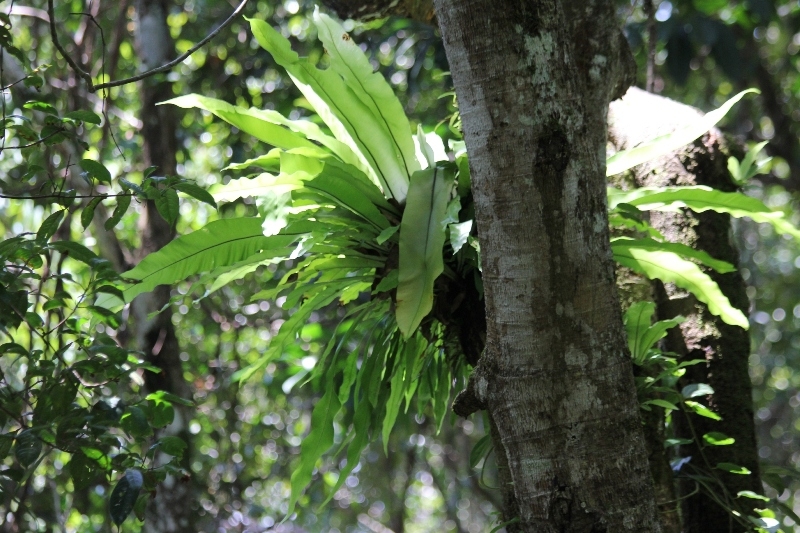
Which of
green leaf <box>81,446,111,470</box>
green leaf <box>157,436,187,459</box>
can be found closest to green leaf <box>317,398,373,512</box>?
green leaf <box>157,436,187,459</box>

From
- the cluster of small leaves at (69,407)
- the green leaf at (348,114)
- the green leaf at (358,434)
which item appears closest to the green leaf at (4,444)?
the cluster of small leaves at (69,407)

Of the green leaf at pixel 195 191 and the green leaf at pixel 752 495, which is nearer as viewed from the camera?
the green leaf at pixel 195 191

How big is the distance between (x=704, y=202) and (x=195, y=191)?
2.53 feet

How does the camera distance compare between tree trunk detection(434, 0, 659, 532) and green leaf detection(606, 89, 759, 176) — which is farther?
green leaf detection(606, 89, 759, 176)

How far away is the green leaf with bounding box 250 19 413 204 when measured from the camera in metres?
1.09

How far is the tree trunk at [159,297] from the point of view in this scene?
7.43 ft

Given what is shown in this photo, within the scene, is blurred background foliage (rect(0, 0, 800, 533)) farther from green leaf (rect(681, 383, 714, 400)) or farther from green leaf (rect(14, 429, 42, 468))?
green leaf (rect(14, 429, 42, 468))

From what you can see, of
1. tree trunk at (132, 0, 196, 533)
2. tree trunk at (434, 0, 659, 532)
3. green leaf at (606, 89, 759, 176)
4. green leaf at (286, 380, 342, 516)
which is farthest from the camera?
tree trunk at (132, 0, 196, 533)

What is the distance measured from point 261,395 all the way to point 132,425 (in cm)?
394

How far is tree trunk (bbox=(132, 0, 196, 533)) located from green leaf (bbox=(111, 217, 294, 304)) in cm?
90

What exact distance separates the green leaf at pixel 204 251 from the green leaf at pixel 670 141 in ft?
1.75

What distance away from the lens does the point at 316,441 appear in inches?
48.9

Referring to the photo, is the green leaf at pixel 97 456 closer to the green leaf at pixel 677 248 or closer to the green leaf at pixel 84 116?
the green leaf at pixel 84 116

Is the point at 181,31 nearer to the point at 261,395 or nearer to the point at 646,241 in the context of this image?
the point at 261,395
